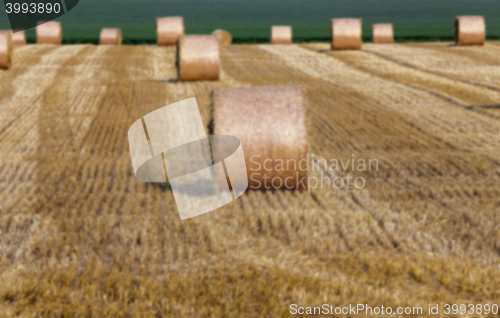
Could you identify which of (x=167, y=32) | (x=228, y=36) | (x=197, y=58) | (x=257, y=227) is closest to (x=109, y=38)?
(x=167, y=32)

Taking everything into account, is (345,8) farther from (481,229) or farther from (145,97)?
A: (481,229)

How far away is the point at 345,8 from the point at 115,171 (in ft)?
151

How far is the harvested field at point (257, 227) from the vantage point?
14.5 feet

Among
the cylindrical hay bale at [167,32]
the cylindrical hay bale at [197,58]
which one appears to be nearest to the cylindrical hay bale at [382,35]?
the cylindrical hay bale at [167,32]

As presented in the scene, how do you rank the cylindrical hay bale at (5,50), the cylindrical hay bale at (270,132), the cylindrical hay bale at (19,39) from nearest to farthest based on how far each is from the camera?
the cylindrical hay bale at (270,132) < the cylindrical hay bale at (5,50) < the cylindrical hay bale at (19,39)

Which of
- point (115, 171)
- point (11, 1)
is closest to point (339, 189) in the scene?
point (115, 171)

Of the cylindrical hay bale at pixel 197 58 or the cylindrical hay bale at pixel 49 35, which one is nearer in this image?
the cylindrical hay bale at pixel 197 58

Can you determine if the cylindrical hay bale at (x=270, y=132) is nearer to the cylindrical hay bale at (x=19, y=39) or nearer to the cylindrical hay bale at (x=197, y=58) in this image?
the cylindrical hay bale at (x=197, y=58)

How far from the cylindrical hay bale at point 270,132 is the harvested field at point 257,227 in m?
0.26

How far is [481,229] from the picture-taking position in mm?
5672

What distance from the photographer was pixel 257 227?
5730 mm

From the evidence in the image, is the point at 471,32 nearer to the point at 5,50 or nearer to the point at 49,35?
the point at 5,50

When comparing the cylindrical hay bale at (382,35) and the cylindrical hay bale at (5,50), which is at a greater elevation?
the cylindrical hay bale at (5,50)

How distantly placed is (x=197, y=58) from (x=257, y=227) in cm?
1066
